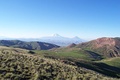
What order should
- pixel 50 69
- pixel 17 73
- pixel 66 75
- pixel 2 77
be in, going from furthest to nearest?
pixel 50 69 → pixel 66 75 → pixel 17 73 → pixel 2 77

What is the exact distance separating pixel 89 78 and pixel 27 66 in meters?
11.5

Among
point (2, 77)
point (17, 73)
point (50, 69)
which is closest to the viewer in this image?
point (2, 77)

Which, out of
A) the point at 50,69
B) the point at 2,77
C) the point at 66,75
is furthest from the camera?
the point at 50,69

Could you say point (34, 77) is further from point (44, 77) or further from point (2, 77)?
point (2, 77)

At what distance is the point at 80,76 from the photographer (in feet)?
111

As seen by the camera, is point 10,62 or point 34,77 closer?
point 34,77

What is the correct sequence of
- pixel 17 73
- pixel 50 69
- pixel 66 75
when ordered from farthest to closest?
pixel 50 69
pixel 66 75
pixel 17 73

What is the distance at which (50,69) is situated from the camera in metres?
36.0

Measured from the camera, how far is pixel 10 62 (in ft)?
119

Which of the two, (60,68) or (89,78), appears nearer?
(89,78)

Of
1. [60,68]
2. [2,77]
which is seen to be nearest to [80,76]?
[60,68]

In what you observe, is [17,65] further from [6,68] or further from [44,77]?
[44,77]

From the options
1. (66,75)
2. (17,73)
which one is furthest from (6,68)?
(66,75)

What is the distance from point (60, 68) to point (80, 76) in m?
5.17
